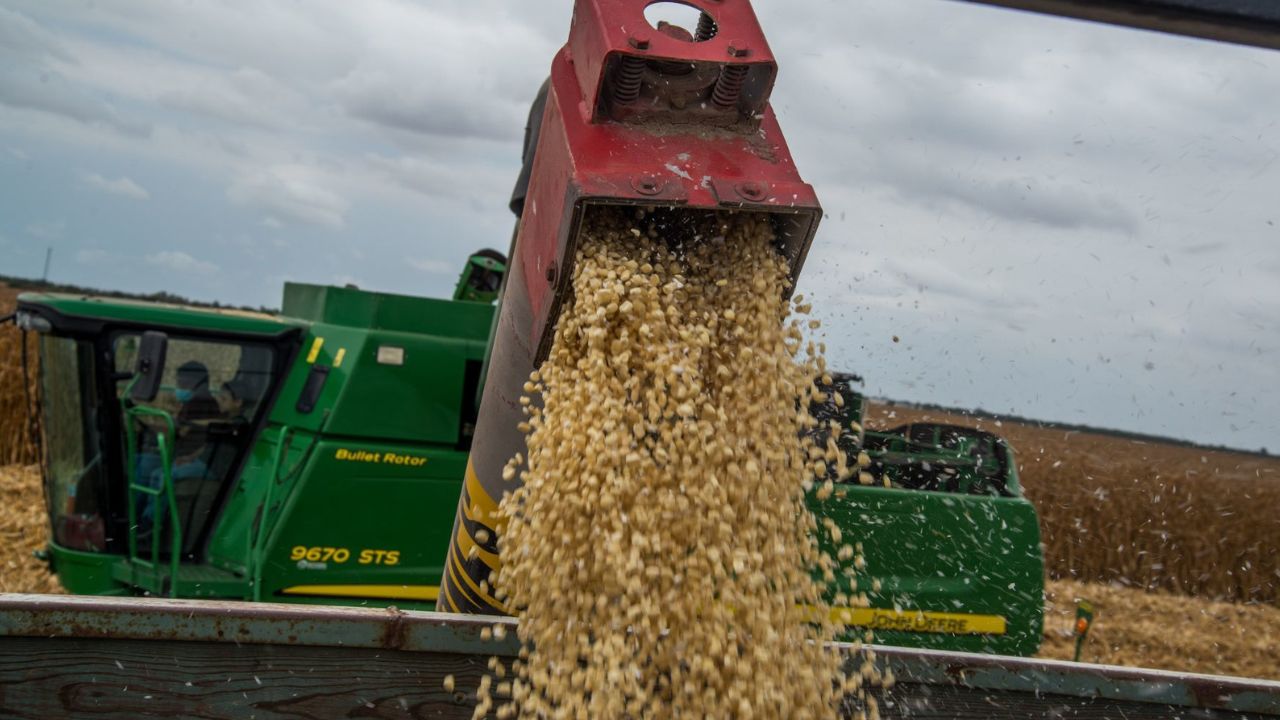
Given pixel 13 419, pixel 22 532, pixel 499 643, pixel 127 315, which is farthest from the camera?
pixel 13 419

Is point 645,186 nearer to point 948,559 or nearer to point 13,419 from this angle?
point 948,559

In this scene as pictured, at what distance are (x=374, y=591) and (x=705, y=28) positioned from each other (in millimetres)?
2889

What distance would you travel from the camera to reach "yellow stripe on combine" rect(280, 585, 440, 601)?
4379mm

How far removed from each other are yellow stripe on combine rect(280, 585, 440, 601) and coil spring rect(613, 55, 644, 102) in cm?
267

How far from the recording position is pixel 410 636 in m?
2.00

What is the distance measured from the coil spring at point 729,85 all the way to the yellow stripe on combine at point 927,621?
2.34 meters

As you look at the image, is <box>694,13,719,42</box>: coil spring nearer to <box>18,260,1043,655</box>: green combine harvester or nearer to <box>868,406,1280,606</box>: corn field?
<box>18,260,1043,655</box>: green combine harvester

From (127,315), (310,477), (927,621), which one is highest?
(127,315)

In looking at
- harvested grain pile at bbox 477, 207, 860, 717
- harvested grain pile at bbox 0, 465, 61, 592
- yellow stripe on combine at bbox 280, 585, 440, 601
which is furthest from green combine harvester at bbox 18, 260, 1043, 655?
harvested grain pile at bbox 477, 207, 860, 717

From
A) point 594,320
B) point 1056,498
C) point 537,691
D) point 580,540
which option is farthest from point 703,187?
point 1056,498

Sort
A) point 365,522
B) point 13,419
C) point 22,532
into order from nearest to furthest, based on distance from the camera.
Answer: point 365,522 → point 22,532 → point 13,419

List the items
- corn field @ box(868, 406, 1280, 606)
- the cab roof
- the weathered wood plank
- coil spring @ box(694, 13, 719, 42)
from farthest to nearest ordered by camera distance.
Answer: corn field @ box(868, 406, 1280, 606) → the cab roof → coil spring @ box(694, 13, 719, 42) → the weathered wood plank

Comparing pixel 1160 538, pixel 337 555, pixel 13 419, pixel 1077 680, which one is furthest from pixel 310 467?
pixel 1160 538

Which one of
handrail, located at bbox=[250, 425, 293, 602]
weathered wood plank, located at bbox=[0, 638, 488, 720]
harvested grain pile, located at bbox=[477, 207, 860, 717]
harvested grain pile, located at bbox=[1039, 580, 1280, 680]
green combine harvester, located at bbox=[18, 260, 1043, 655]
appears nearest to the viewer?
weathered wood plank, located at bbox=[0, 638, 488, 720]
